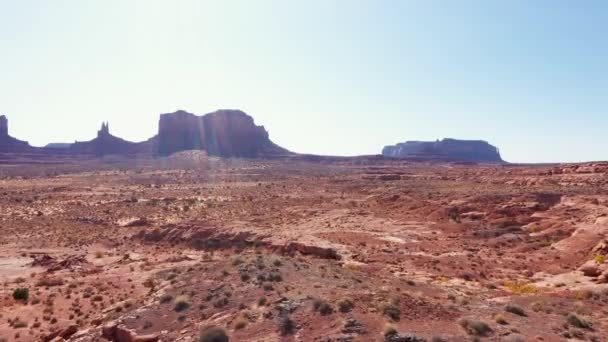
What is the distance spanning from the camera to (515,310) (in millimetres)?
12117

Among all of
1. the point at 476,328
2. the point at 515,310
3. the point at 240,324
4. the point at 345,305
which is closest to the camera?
the point at 476,328

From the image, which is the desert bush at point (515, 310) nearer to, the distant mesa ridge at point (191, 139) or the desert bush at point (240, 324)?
the desert bush at point (240, 324)

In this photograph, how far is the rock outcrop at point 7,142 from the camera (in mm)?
130500

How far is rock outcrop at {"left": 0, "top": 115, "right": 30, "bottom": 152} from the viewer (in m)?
130

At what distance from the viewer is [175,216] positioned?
38844 millimetres

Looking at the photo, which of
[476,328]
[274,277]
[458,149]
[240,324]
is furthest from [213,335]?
[458,149]

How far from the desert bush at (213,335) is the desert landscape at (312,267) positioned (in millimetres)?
33

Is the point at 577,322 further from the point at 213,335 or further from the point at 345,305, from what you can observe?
the point at 213,335

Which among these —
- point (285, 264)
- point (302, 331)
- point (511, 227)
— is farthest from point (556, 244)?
point (302, 331)

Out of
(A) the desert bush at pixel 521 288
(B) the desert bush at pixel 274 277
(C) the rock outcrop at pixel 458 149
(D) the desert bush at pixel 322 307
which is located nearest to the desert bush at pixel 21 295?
(B) the desert bush at pixel 274 277

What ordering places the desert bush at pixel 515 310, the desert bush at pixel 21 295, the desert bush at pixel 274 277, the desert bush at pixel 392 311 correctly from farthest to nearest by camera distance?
1. the desert bush at pixel 21 295
2. the desert bush at pixel 274 277
3. the desert bush at pixel 515 310
4. the desert bush at pixel 392 311

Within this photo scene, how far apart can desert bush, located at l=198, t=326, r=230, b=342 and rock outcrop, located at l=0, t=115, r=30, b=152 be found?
14282cm

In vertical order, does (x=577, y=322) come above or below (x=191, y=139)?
below

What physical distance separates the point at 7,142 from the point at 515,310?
156083mm
